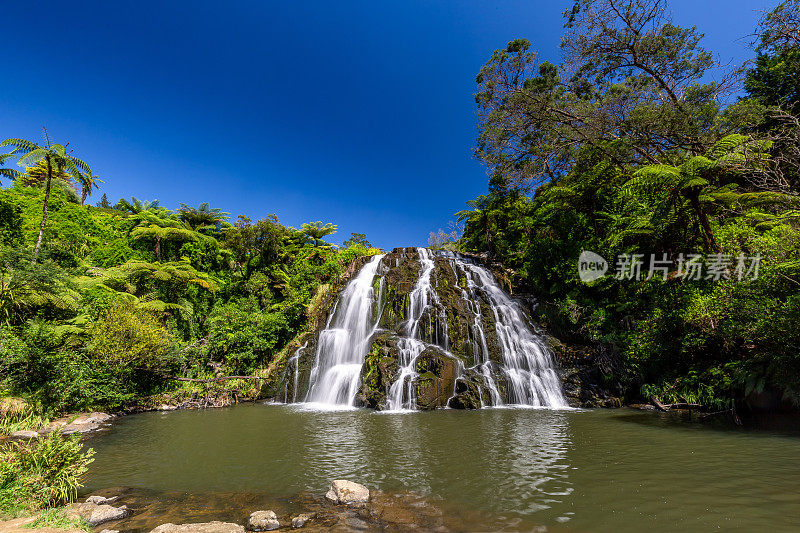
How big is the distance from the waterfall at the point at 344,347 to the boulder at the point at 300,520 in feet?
28.7

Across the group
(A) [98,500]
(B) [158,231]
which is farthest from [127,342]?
(B) [158,231]

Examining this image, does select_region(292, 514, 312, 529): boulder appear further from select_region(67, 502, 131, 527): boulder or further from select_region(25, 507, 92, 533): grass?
select_region(67, 502, 131, 527): boulder

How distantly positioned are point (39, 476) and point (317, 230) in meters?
22.6

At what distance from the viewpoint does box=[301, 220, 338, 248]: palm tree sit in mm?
25750

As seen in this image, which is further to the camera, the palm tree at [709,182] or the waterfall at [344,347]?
the waterfall at [344,347]

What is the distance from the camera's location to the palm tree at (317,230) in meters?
25.8

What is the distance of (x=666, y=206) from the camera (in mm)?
11438

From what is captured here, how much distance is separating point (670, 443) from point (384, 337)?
31.6ft

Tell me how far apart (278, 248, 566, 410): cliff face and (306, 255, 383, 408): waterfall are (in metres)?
0.10

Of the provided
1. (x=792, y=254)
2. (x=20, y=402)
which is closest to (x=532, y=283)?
(x=792, y=254)

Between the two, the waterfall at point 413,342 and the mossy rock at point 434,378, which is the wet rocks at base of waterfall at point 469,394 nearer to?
the mossy rock at point 434,378

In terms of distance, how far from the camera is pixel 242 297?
70.0ft

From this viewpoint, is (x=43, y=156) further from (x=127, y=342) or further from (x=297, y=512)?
(x=297, y=512)

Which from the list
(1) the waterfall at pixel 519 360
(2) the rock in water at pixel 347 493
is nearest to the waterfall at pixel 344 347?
(1) the waterfall at pixel 519 360
